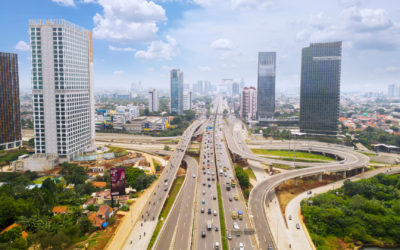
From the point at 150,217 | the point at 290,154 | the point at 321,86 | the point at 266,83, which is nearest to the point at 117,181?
the point at 150,217

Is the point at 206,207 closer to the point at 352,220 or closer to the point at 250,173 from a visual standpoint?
the point at 352,220

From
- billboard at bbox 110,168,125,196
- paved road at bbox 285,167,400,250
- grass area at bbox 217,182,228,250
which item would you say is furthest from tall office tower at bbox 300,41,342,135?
billboard at bbox 110,168,125,196

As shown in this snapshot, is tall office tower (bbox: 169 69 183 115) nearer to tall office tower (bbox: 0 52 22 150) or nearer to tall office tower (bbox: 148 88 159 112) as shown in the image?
tall office tower (bbox: 148 88 159 112)

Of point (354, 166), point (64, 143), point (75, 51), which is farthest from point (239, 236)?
point (75, 51)

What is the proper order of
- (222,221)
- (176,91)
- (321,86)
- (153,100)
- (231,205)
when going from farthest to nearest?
1. (153,100)
2. (176,91)
3. (321,86)
4. (231,205)
5. (222,221)

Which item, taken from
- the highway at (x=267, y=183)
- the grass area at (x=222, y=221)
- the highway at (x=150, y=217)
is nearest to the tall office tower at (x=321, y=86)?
the highway at (x=267, y=183)

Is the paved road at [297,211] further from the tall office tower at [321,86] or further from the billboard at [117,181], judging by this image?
the tall office tower at [321,86]

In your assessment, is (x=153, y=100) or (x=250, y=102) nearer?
(x=250, y=102)

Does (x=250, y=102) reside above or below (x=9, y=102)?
above
